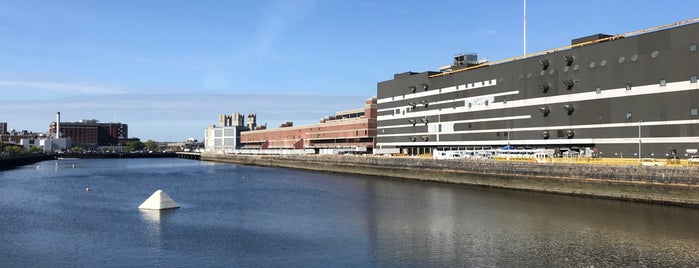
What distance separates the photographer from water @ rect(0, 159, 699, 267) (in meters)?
36.6

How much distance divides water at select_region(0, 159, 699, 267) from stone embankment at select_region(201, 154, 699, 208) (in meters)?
2.82

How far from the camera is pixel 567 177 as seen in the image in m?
75.4

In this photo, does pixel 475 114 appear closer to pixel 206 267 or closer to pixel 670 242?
pixel 670 242

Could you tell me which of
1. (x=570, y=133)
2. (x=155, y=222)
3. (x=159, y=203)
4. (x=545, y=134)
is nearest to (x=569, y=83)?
(x=570, y=133)

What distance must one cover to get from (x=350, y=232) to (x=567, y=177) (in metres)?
41.1

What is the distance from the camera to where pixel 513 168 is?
85.9 metres

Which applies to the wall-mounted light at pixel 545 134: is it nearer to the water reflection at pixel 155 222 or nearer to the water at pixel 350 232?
the water at pixel 350 232

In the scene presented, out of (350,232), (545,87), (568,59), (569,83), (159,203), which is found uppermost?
(568,59)

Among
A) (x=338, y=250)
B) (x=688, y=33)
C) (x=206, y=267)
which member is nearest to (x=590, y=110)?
(x=688, y=33)

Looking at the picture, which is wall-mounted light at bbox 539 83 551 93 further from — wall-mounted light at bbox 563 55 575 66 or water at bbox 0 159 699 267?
water at bbox 0 159 699 267

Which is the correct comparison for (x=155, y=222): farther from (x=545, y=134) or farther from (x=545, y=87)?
(x=545, y=87)

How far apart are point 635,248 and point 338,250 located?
21.2 metres

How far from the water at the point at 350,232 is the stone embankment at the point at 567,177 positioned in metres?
2.82

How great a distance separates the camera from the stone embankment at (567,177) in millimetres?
61172
